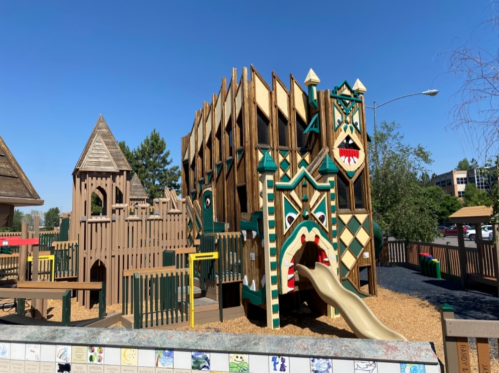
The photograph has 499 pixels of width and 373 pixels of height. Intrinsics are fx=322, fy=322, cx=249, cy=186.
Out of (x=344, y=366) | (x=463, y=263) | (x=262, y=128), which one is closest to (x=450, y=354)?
(x=344, y=366)

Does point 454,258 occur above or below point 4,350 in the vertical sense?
below

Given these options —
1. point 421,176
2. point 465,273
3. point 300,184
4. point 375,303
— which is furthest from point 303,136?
point 421,176

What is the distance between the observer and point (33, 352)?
2951mm

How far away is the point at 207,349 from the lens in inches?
105

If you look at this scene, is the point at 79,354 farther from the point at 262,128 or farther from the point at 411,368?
the point at 262,128

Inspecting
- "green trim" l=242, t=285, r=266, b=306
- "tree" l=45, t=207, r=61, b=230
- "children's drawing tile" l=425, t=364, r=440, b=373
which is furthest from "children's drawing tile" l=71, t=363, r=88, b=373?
"tree" l=45, t=207, r=61, b=230

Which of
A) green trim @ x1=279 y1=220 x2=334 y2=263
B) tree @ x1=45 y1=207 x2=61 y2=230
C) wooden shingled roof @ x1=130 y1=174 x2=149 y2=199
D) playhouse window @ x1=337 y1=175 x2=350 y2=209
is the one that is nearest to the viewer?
green trim @ x1=279 y1=220 x2=334 y2=263

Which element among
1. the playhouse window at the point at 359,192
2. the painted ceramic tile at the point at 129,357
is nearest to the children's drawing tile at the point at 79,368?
the painted ceramic tile at the point at 129,357

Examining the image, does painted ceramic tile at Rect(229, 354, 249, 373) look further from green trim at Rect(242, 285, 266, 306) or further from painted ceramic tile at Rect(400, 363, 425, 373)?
green trim at Rect(242, 285, 266, 306)

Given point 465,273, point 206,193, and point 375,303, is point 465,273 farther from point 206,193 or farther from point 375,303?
point 206,193

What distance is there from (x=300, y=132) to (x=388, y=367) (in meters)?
10.7

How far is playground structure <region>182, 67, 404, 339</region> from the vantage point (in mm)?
8719

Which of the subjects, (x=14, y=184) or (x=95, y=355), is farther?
(x=14, y=184)

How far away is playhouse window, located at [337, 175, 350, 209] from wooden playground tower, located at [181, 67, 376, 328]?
4 cm
